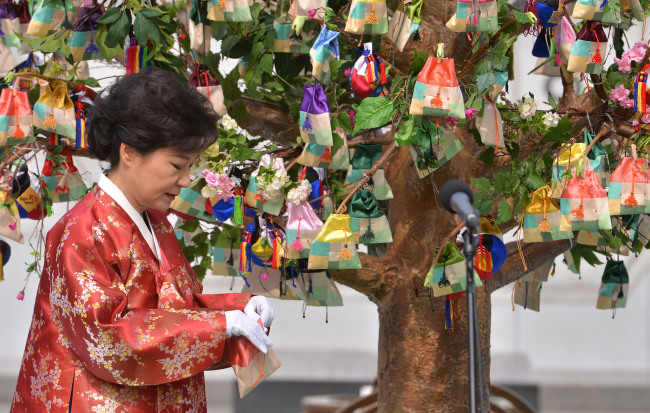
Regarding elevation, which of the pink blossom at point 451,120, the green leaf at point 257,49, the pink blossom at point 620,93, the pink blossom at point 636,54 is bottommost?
the pink blossom at point 451,120

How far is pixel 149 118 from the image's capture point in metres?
1.69

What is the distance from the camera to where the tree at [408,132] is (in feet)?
7.14

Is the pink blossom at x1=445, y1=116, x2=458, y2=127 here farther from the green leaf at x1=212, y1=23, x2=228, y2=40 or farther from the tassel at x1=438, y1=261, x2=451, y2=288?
the green leaf at x1=212, y1=23, x2=228, y2=40

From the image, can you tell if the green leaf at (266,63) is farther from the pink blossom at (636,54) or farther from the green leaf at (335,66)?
the pink blossom at (636,54)

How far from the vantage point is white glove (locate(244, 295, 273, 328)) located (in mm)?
1766

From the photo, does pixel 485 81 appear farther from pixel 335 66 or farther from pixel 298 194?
pixel 298 194

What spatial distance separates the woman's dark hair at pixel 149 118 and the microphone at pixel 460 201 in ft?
1.50

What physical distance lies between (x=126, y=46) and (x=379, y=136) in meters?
0.68

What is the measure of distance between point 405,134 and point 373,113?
8cm

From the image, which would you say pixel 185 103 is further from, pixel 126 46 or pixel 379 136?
pixel 379 136

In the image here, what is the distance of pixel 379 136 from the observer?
8.46 feet

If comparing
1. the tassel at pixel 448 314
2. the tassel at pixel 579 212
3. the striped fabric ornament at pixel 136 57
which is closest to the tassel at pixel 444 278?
the tassel at pixel 448 314

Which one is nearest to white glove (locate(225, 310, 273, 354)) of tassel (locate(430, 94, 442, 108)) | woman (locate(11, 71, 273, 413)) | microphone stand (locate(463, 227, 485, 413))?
woman (locate(11, 71, 273, 413))

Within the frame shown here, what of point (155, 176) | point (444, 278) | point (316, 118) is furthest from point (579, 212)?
point (155, 176)
